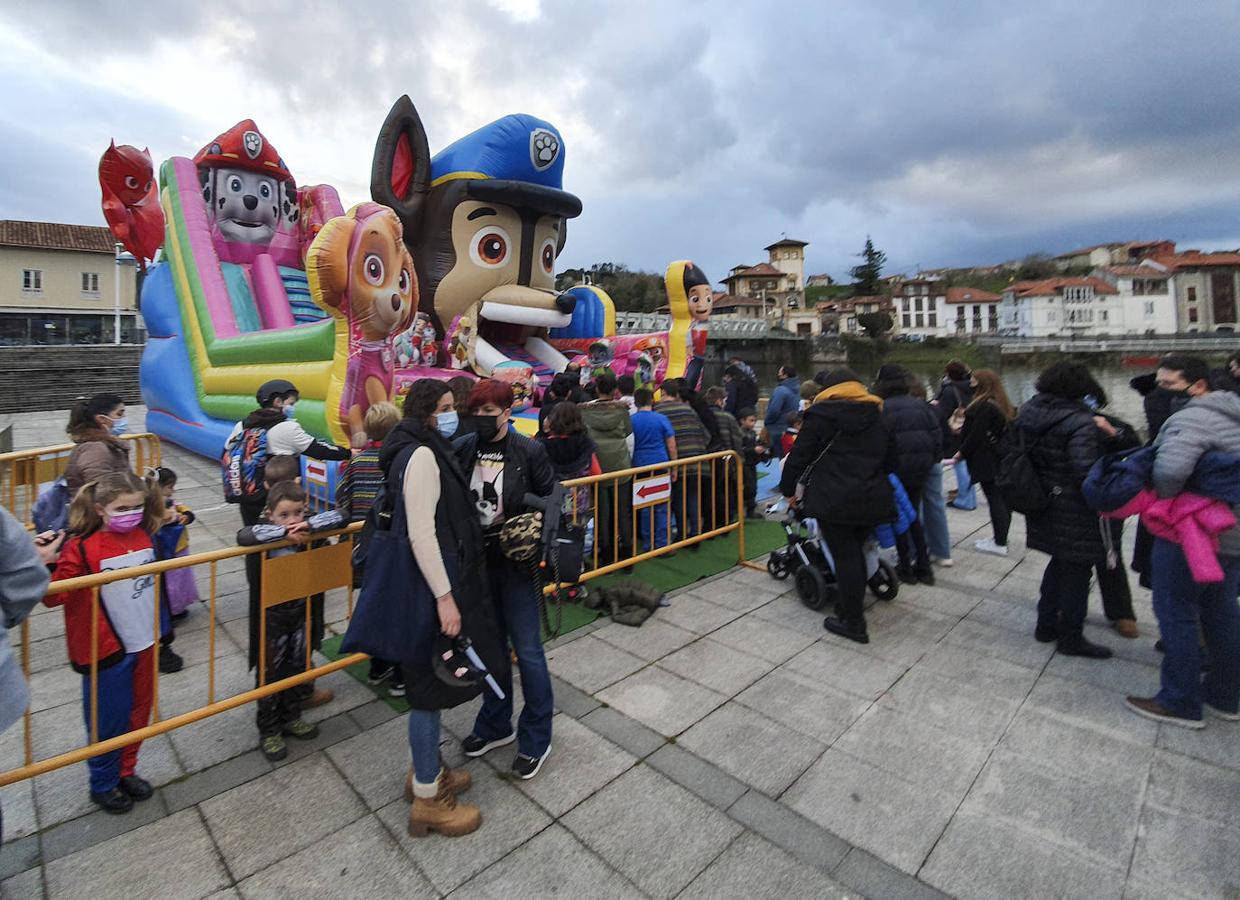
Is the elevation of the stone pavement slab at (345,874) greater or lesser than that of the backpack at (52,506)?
lesser

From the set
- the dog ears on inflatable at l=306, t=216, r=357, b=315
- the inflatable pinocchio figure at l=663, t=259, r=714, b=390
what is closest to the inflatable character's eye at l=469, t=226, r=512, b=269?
the inflatable pinocchio figure at l=663, t=259, r=714, b=390

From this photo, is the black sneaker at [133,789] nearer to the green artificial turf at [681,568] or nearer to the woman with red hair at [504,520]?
the green artificial turf at [681,568]

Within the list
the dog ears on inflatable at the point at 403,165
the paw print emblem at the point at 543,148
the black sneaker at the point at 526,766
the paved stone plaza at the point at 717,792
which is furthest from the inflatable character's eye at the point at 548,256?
the black sneaker at the point at 526,766

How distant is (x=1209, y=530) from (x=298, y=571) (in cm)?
419

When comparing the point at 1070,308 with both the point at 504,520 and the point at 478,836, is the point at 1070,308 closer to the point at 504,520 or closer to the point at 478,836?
the point at 504,520

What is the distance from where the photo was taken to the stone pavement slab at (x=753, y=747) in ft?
9.37

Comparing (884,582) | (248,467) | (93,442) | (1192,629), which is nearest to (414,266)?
(248,467)

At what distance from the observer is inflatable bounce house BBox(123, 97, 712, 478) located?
10.4m

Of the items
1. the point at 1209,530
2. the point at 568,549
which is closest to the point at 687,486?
the point at 568,549

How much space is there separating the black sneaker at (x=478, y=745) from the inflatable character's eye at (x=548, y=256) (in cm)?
984

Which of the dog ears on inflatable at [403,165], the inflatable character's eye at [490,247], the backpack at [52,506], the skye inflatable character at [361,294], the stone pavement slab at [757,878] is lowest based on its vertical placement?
the stone pavement slab at [757,878]

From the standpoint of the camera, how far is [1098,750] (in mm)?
2998

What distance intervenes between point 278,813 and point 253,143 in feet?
→ 40.2

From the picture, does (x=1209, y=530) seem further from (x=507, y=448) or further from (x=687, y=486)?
(x=687, y=486)
